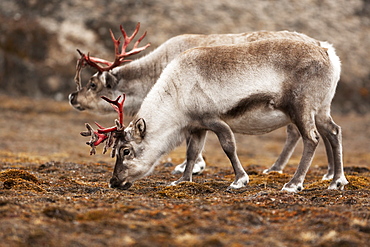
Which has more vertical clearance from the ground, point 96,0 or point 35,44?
point 96,0

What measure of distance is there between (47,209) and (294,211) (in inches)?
122

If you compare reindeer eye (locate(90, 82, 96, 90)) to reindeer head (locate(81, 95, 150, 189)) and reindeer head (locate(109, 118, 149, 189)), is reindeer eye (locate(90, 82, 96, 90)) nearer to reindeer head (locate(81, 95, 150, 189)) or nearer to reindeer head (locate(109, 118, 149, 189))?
reindeer head (locate(81, 95, 150, 189))

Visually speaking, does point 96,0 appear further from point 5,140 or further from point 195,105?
point 195,105

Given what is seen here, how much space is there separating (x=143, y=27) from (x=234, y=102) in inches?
1112

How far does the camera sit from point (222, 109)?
8.91 metres

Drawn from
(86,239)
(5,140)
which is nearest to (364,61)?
(5,140)

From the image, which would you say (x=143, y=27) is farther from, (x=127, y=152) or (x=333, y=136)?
(x=127, y=152)

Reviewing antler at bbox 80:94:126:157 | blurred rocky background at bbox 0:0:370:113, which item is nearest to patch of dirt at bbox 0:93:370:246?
antler at bbox 80:94:126:157

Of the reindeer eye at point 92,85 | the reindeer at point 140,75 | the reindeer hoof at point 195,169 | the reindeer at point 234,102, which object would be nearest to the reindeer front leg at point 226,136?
the reindeer at point 234,102

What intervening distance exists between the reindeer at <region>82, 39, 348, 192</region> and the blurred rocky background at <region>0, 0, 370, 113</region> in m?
22.3

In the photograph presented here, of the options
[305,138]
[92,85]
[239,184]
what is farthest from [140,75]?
[305,138]

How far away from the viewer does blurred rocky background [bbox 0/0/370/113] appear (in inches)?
1231

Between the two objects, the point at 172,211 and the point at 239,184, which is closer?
the point at 172,211

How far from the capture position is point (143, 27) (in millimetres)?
36094
